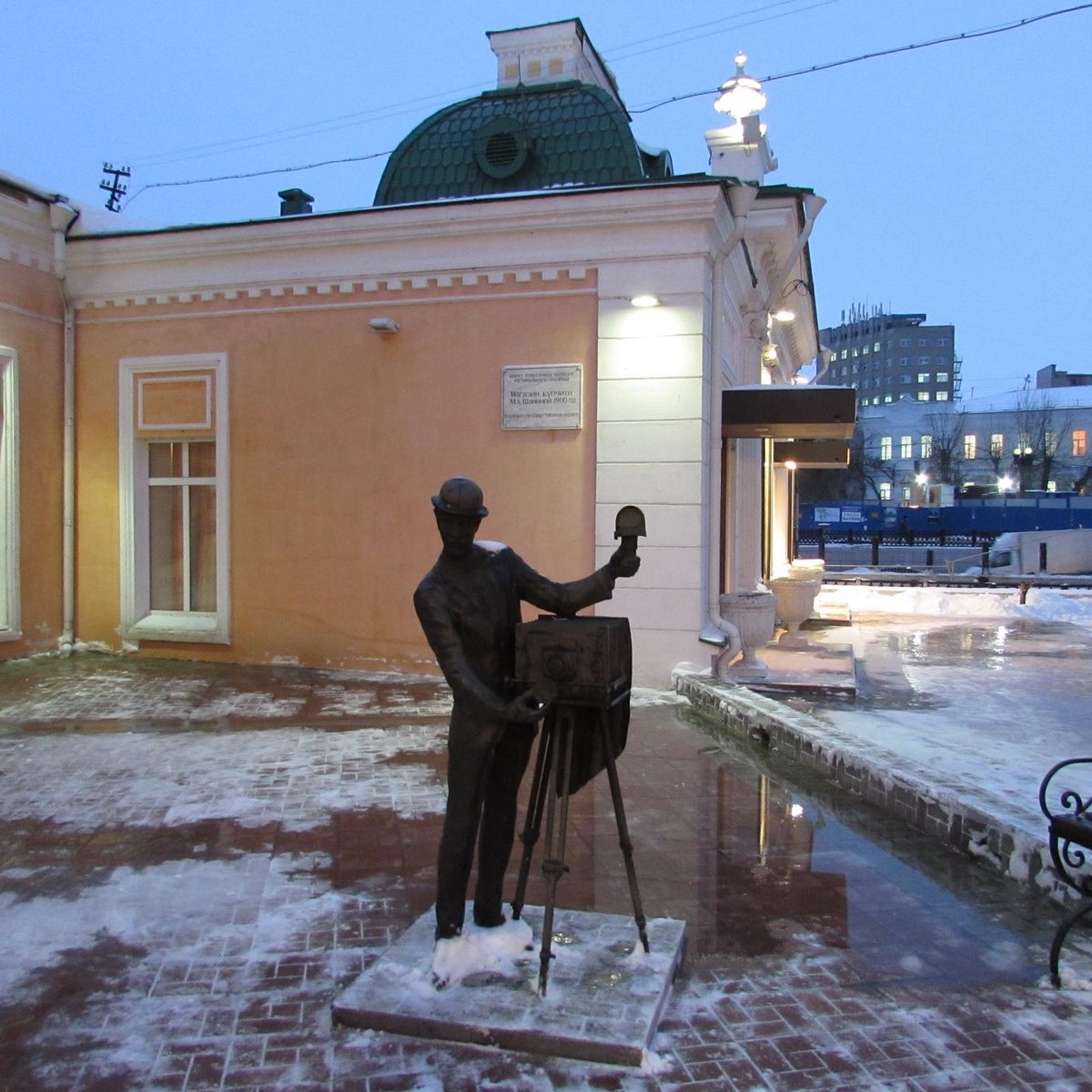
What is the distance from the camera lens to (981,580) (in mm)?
20641

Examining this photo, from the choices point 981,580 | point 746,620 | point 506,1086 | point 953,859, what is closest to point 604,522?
point 746,620

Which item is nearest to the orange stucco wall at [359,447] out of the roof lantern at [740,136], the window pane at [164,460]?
the window pane at [164,460]

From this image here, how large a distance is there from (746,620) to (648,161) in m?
5.38

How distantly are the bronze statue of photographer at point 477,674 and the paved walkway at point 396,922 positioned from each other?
21.9 inches

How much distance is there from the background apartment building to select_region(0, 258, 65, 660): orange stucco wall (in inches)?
4009

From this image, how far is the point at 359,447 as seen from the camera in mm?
9516

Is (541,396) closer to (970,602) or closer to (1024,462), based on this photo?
(970,602)

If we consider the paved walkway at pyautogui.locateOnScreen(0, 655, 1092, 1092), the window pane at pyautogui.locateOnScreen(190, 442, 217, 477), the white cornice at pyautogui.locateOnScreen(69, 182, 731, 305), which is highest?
the white cornice at pyautogui.locateOnScreen(69, 182, 731, 305)

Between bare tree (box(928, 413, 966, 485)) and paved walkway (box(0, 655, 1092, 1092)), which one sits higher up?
bare tree (box(928, 413, 966, 485))

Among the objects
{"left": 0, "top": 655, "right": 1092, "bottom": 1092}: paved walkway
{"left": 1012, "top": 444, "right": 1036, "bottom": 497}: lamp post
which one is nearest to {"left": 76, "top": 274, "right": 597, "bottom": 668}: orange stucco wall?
{"left": 0, "top": 655, "right": 1092, "bottom": 1092}: paved walkway

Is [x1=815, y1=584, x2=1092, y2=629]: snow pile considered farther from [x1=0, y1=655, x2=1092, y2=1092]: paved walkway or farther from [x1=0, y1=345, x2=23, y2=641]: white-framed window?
[x1=0, y1=345, x2=23, y2=641]: white-framed window

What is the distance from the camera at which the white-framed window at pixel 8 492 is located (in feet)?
31.7

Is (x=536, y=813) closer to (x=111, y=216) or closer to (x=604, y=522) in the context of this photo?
(x=604, y=522)

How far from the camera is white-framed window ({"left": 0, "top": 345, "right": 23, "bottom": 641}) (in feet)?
Answer: 31.7
